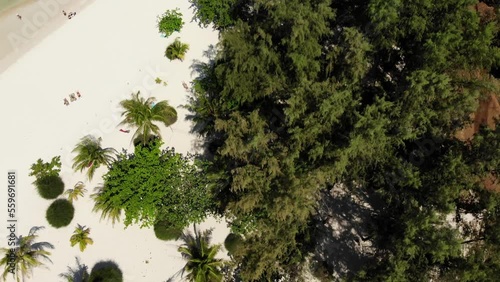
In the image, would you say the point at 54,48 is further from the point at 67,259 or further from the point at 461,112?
the point at 461,112

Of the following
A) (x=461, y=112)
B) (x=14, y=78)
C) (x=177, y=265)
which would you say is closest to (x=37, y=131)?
(x=14, y=78)

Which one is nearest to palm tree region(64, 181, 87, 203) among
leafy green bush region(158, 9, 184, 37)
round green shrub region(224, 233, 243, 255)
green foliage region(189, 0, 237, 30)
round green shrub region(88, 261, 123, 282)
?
round green shrub region(88, 261, 123, 282)

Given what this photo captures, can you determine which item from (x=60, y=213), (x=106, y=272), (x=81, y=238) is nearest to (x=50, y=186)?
(x=60, y=213)

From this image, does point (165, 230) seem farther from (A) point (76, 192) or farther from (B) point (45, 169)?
(B) point (45, 169)

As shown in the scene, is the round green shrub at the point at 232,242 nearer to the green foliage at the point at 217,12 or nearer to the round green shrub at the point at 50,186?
the round green shrub at the point at 50,186

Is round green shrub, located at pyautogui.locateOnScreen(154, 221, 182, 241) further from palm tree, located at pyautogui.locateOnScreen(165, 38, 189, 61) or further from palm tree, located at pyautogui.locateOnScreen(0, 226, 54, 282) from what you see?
palm tree, located at pyautogui.locateOnScreen(165, 38, 189, 61)

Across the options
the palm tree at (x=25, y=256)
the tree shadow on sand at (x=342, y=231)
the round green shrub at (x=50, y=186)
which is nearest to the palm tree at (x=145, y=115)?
the round green shrub at (x=50, y=186)
